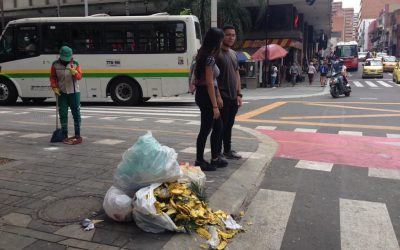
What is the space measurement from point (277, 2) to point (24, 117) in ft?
78.8

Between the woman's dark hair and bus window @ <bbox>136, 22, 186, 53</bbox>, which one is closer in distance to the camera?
the woman's dark hair

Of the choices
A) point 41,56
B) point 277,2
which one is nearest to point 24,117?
point 41,56

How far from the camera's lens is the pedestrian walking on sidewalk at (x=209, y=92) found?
17.4 feet

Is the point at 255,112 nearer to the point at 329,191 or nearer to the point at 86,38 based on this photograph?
the point at 86,38

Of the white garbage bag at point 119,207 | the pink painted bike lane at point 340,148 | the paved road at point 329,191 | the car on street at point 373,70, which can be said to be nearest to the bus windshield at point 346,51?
the car on street at point 373,70

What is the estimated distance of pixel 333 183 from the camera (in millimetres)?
5828

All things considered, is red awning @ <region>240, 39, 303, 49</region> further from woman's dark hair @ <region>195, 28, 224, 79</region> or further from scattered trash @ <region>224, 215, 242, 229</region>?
scattered trash @ <region>224, 215, 242, 229</region>

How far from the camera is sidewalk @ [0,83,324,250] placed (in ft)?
12.0

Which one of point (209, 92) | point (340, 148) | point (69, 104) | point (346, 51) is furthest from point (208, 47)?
point (346, 51)

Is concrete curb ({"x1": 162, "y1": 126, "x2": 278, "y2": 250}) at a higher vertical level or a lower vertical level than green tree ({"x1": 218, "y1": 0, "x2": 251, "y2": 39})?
lower

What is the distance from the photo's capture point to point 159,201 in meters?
3.91

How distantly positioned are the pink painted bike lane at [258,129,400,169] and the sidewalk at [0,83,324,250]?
525mm

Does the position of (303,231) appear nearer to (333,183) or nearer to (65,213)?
(333,183)

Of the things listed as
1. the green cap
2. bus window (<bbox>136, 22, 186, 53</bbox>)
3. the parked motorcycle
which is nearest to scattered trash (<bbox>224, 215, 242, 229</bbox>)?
the green cap
